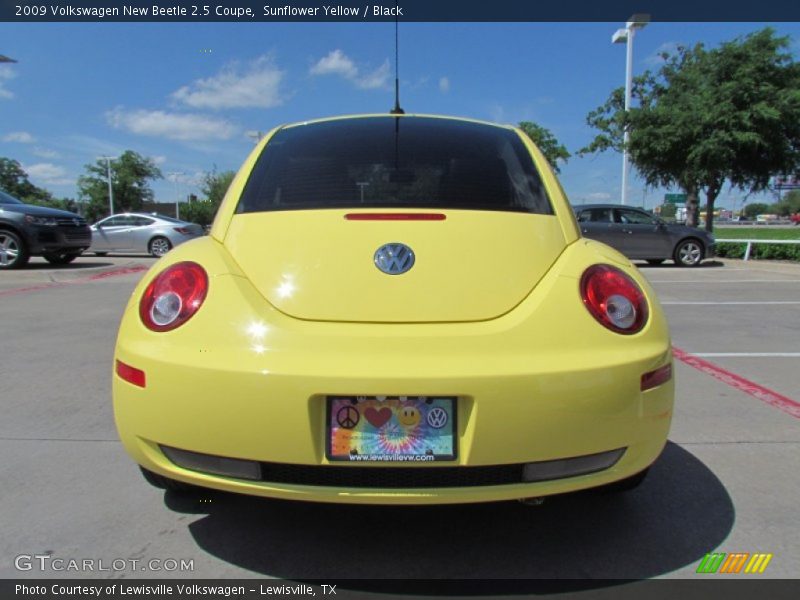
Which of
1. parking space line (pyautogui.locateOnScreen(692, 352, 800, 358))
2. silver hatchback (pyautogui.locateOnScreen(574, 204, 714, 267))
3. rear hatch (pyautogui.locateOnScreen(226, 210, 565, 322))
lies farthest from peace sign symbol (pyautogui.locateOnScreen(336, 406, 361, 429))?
silver hatchback (pyautogui.locateOnScreen(574, 204, 714, 267))

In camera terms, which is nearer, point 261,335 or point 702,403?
point 261,335

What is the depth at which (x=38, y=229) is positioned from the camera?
11.3 m

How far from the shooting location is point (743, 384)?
431 centimetres

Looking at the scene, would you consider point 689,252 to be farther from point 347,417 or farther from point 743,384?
point 347,417

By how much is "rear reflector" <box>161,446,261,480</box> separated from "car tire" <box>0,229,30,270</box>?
37.3 feet

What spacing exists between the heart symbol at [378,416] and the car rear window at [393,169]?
796mm

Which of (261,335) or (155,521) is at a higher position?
(261,335)

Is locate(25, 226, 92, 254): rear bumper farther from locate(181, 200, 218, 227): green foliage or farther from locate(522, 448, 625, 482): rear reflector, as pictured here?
locate(181, 200, 218, 227): green foliage

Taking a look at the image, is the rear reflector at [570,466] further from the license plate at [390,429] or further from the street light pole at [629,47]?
the street light pole at [629,47]

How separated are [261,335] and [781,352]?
5242 mm

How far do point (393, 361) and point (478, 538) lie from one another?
90 centimetres

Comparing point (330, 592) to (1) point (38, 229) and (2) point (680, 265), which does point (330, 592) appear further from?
(2) point (680, 265)

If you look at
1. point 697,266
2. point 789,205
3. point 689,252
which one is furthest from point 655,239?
point 789,205

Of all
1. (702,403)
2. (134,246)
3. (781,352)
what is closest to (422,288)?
(702,403)
